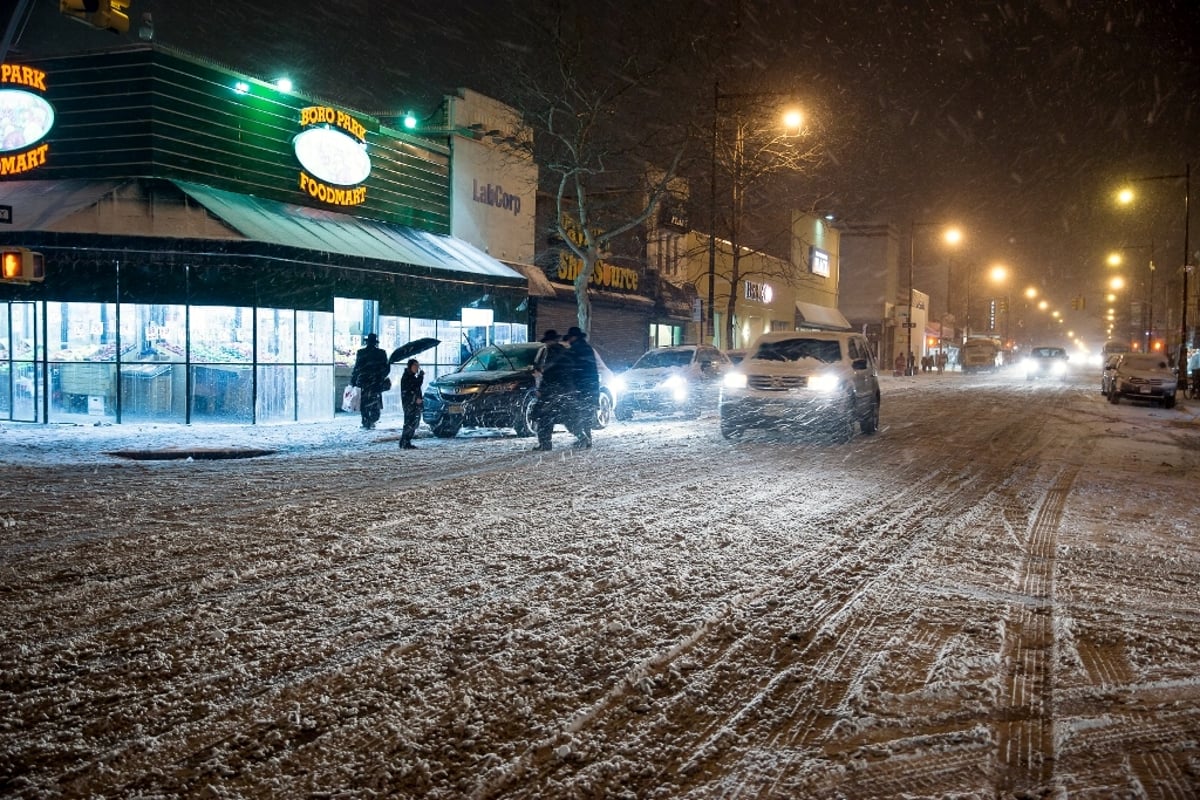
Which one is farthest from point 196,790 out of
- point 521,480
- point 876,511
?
point 521,480

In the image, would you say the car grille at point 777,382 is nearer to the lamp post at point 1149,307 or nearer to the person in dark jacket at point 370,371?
the person in dark jacket at point 370,371

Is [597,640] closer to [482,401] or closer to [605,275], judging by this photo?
[482,401]

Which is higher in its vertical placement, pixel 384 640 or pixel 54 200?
pixel 54 200

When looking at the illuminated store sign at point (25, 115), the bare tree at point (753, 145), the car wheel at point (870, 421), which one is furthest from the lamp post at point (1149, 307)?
the illuminated store sign at point (25, 115)

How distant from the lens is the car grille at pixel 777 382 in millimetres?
15508

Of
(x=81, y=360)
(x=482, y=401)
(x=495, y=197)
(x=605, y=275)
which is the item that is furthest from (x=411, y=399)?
(x=605, y=275)

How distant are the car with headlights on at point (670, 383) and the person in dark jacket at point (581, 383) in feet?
18.3

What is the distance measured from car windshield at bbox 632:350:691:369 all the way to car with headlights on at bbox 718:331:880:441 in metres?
5.62

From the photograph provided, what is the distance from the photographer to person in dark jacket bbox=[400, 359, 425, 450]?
15172 mm

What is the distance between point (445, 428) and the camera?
1667 centimetres

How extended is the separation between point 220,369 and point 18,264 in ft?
16.9

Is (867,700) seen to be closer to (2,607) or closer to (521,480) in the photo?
(2,607)

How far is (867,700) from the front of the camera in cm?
409

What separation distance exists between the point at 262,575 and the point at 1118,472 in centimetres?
1115
